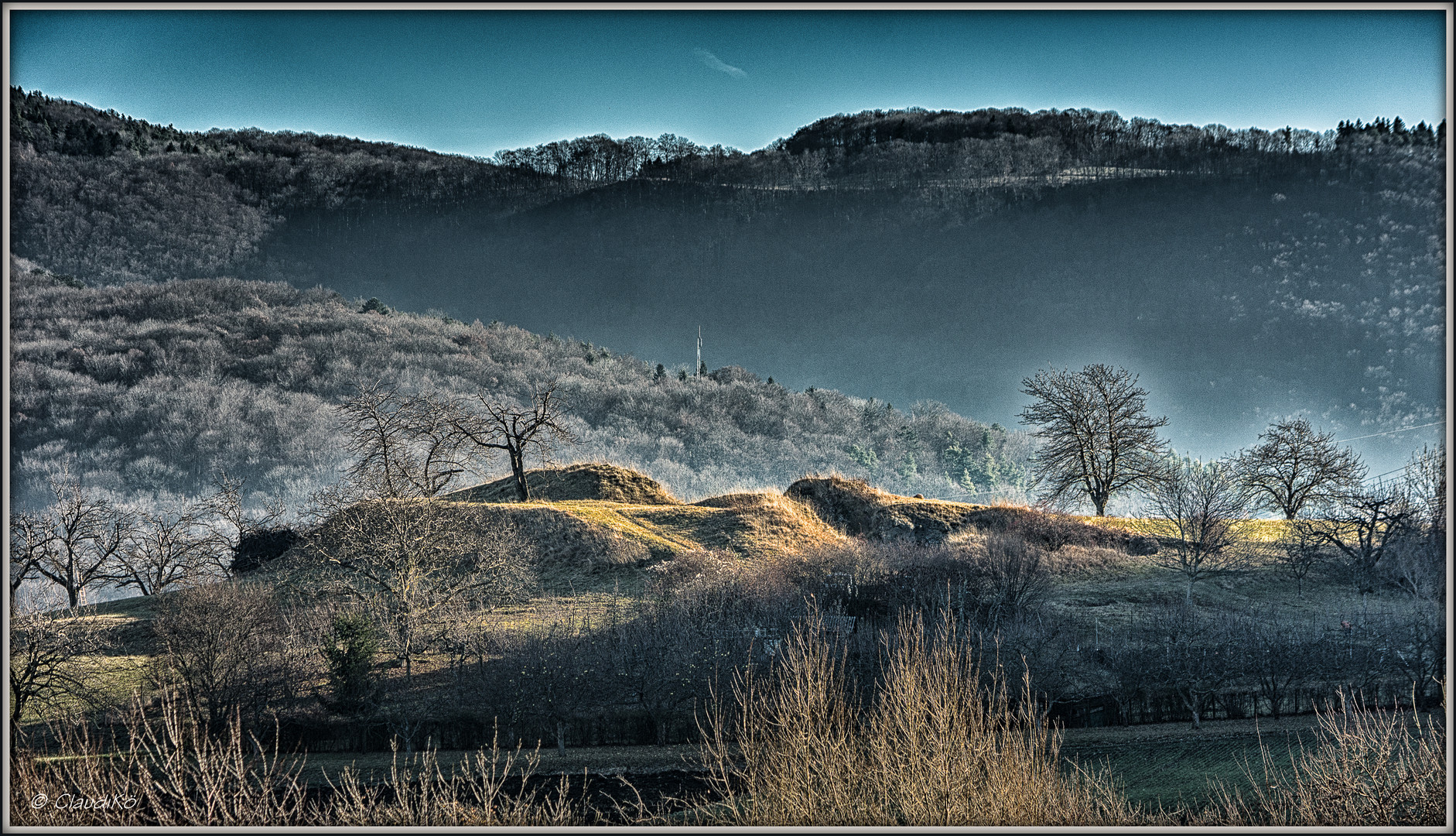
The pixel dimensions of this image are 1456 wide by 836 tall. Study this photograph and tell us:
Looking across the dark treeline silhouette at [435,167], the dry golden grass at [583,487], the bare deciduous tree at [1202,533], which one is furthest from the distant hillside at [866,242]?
the dry golden grass at [583,487]

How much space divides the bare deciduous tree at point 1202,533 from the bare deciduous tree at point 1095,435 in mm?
5210

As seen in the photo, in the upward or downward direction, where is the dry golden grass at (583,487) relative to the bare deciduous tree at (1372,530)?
upward

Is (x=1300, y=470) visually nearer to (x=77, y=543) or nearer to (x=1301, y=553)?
(x=1301, y=553)

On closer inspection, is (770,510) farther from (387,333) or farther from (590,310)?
(590,310)

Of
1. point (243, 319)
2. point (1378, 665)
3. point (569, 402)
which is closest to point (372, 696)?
point (1378, 665)

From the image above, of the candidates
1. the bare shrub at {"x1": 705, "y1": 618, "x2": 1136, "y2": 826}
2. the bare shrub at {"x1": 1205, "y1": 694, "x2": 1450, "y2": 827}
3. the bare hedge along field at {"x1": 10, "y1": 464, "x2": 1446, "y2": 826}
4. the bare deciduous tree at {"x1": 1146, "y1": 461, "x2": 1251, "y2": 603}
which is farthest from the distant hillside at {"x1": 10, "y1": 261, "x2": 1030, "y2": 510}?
the bare shrub at {"x1": 1205, "y1": 694, "x2": 1450, "y2": 827}

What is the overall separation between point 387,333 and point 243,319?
608 inches

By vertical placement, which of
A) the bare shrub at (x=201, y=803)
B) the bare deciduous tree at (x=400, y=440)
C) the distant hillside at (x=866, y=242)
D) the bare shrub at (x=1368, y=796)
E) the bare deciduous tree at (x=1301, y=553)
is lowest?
the bare deciduous tree at (x=1301, y=553)

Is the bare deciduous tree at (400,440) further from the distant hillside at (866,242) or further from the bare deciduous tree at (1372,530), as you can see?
the distant hillside at (866,242)

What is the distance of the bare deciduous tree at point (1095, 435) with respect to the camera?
38562 millimetres

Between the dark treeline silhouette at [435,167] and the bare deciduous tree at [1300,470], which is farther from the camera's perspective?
the dark treeline silhouette at [435,167]

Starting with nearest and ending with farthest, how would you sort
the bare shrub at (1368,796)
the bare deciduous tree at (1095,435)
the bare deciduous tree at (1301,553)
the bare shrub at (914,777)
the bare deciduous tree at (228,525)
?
the bare shrub at (914,777), the bare shrub at (1368,796), the bare deciduous tree at (1301,553), the bare deciduous tree at (228,525), the bare deciduous tree at (1095,435)

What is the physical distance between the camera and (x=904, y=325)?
137500mm

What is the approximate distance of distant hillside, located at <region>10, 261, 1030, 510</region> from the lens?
70.8 meters
